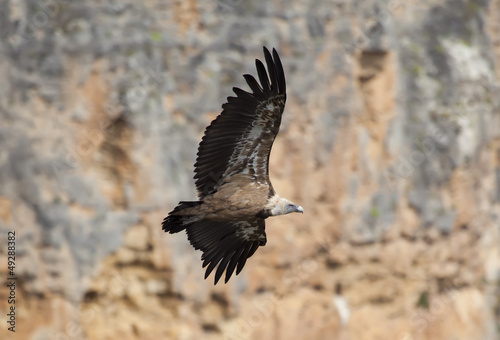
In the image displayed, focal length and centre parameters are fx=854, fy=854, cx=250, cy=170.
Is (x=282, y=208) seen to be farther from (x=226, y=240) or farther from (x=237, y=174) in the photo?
(x=226, y=240)

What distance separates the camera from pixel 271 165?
1123cm

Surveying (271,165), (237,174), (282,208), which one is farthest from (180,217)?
(271,165)

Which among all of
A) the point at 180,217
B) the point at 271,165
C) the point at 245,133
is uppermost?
the point at 271,165

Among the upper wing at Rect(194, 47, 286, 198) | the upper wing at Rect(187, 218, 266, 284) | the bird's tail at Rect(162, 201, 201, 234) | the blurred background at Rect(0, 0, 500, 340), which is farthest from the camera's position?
the blurred background at Rect(0, 0, 500, 340)

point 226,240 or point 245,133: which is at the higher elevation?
point 245,133

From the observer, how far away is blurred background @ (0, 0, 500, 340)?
34.1ft

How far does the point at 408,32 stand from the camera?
12.1 m

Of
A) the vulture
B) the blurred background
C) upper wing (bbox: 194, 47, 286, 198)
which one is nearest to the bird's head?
the vulture

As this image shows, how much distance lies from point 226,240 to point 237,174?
63 cm

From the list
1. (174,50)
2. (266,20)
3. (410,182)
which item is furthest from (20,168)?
(410,182)

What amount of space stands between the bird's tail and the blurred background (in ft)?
13.6

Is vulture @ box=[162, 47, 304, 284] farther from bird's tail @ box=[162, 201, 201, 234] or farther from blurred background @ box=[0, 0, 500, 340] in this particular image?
blurred background @ box=[0, 0, 500, 340]

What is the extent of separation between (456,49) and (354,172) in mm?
2481

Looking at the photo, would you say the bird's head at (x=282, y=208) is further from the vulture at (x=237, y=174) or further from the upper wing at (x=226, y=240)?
the upper wing at (x=226, y=240)
